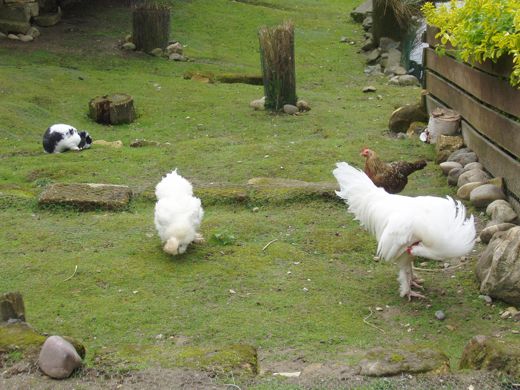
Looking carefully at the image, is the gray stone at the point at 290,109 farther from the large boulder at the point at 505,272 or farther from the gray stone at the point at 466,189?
the large boulder at the point at 505,272

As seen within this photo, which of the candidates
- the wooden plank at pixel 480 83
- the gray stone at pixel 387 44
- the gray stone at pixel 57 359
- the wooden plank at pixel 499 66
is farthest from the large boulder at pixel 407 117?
the gray stone at pixel 57 359

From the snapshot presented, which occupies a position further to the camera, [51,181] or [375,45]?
[375,45]

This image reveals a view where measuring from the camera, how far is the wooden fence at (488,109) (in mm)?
6492

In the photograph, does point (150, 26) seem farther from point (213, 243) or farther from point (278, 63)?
point (213, 243)

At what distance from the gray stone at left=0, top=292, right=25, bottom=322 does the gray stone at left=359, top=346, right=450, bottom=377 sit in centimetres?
207

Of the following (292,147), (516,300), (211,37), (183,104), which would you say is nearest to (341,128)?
(292,147)

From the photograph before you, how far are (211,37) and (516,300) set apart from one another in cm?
1435

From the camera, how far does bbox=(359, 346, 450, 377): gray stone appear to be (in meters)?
3.58

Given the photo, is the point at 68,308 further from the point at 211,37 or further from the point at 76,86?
the point at 211,37

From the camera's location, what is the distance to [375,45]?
17.3 meters

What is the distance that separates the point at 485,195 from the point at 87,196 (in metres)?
3.97

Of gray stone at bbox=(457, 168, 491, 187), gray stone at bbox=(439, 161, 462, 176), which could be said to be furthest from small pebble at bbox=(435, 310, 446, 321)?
gray stone at bbox=(439, 161, 462, 176)

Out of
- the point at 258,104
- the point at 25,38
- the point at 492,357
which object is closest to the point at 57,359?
the point at 492,357

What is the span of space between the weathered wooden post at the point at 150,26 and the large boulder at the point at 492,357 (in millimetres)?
13302
